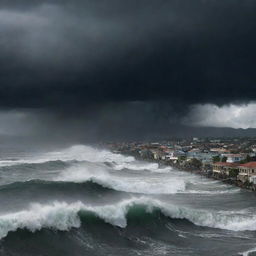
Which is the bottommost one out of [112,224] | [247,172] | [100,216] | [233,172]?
[112,224]

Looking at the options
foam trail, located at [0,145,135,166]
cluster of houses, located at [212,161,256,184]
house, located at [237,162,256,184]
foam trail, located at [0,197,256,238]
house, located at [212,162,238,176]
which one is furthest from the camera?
foam trail, located at [0,145,135,166]

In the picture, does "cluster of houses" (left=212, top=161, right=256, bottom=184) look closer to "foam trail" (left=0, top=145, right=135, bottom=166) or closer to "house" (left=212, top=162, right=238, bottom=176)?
"house" (left=212, top=162, right=238, bottom=176)

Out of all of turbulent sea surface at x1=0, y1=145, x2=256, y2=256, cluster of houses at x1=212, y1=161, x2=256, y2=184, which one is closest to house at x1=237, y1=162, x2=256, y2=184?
cluster of houses at x1=212, y1=161, x2=256, y2=184

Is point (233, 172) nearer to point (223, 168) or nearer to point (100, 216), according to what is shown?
point (223, 168)

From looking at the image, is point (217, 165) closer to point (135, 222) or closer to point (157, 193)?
point (157, 193)

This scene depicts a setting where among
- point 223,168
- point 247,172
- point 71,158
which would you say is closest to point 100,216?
point 247,172

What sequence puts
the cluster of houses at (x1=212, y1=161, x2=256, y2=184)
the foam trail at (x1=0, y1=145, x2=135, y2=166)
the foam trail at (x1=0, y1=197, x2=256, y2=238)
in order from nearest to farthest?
the foam trail at (x1=0, y1=197, x2=256, y2=238), the cluster of houses at (x1=212, y1=161, x2=256, y2=184), the foam trail at (x1=0, y1=145, x2=135, y2=166)

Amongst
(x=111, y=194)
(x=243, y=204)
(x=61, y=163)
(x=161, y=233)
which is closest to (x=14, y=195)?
(x=111, y=194)

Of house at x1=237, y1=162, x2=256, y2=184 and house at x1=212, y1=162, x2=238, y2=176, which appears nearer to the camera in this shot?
house at x1=237, y1=162, x2=256, y2=184
